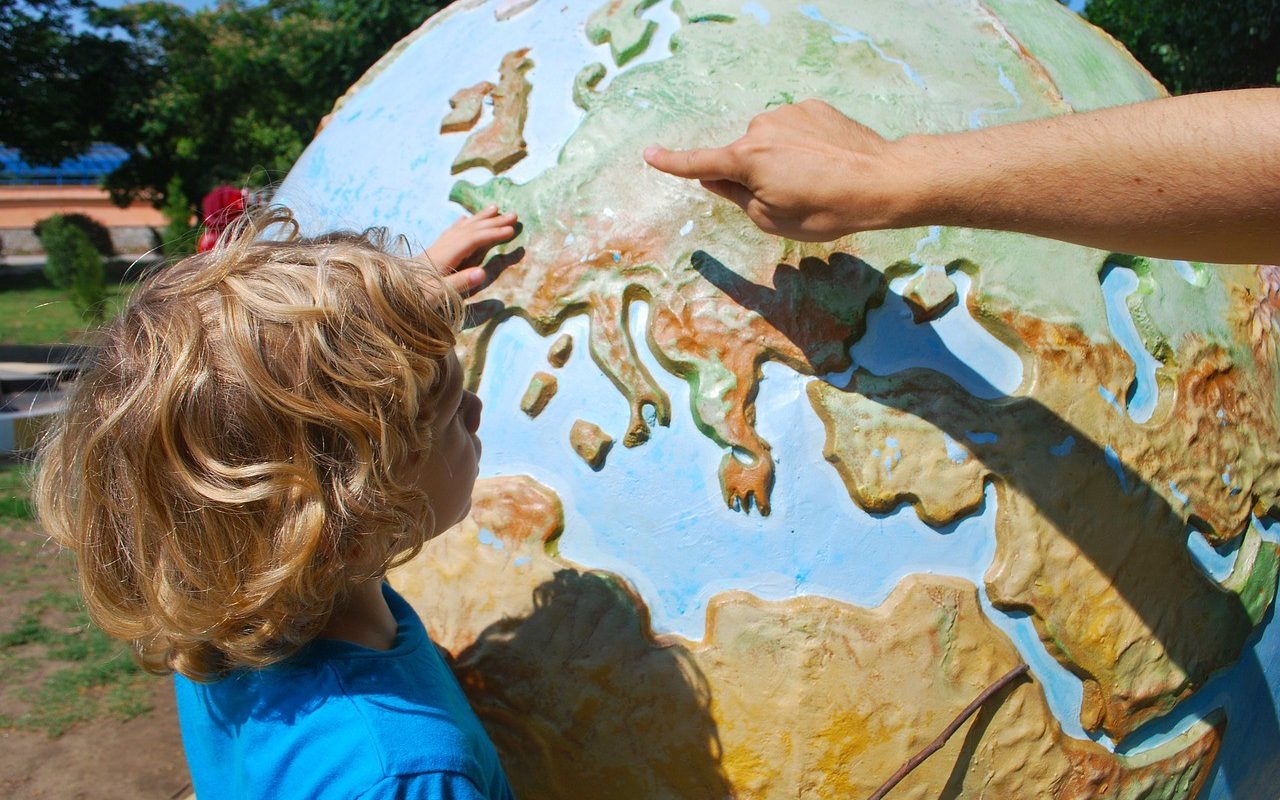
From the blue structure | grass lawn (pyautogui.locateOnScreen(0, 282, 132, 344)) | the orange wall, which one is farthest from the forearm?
the blue structure

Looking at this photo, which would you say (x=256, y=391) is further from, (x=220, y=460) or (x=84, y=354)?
(x=84, y=354)

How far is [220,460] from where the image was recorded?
4.21 feet

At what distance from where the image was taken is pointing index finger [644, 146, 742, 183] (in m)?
1.69

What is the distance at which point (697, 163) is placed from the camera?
173cm

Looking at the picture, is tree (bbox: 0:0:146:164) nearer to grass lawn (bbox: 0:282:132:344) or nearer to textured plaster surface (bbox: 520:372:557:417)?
grass lawn (bbox: 0:282:132:344)

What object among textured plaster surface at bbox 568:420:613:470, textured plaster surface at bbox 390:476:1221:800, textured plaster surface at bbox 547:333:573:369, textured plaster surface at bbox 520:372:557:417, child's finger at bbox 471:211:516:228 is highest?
child's finger at bbox 471:211:516:228

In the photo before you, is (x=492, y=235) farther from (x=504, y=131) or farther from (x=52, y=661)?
(x=52, y=661)

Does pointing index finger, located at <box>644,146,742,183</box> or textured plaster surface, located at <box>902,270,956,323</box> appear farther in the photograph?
textured plaster surface, located at <box>902,270,956,323</box>

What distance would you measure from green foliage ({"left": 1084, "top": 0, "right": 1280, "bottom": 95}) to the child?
10467 millimetres

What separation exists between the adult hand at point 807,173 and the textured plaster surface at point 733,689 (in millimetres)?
623

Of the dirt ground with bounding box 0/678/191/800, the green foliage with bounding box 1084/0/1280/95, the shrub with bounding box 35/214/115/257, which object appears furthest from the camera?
the shrub with bounding box 35/214/115/257

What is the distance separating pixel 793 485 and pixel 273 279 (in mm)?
903

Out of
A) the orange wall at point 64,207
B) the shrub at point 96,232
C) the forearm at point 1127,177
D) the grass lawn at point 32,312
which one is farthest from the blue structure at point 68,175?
the forearm at point 1127,177

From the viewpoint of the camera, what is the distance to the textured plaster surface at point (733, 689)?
172 centimetres
